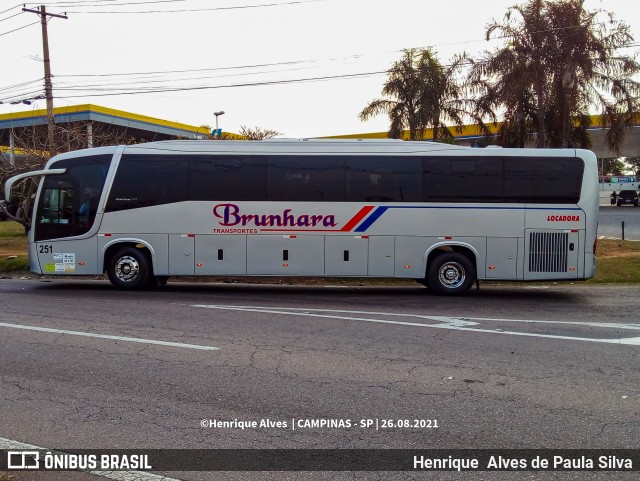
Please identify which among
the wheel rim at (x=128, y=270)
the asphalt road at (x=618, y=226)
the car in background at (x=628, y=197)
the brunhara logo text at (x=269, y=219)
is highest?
the car in background at (x=628, y=197)

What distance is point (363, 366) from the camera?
26.8 ft

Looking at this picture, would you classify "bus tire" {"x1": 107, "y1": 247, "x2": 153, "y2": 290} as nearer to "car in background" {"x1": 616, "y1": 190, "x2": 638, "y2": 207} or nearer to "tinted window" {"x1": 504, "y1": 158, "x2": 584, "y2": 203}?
"tinted window" {"x1": 504, "y1": 158, "x2": 584, "y2": 203}

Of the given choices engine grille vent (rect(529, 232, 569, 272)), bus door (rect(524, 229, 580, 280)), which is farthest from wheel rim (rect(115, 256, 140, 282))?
engine grille vent (rect(529, 232, 569, 272))

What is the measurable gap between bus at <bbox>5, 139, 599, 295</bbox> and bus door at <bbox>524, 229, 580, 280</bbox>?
2cm

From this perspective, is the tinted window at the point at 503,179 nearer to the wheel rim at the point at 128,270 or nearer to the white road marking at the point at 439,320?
the white road marking at the point at 439,320

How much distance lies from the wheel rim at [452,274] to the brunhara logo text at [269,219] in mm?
2560

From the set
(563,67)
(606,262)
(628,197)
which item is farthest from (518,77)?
(628,197)

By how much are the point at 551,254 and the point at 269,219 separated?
6.12 meters

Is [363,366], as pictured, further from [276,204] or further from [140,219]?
[140,219]

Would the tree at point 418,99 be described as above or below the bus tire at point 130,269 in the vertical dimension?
above

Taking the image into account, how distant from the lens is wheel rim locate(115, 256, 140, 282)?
52.4 ft

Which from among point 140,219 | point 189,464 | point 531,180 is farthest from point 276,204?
point 189,464

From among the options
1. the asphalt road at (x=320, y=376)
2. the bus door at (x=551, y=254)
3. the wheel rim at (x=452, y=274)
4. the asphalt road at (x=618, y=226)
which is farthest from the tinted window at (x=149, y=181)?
the asphalt road at (x=618, y=226)

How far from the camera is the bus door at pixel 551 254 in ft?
49.3
